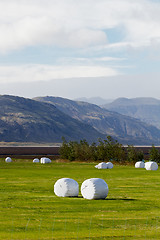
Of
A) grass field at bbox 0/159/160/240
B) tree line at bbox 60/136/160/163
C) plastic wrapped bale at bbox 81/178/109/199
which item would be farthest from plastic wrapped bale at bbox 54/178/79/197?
tree line at bbox 60/136/160/163

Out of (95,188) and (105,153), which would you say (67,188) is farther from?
(105,153)

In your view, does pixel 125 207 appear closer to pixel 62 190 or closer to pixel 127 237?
pixel 62 190

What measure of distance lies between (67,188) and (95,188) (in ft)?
8.35

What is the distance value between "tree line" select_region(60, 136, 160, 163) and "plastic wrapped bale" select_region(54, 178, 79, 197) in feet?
192

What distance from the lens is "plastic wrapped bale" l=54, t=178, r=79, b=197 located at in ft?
104

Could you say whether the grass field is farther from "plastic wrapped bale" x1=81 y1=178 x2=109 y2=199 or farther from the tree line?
the tree line

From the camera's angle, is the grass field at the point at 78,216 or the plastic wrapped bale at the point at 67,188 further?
the plastic wrapped bale at the point at 67,188

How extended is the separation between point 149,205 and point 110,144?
68641 mm

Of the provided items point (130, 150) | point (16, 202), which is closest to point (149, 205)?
point (16, 202)

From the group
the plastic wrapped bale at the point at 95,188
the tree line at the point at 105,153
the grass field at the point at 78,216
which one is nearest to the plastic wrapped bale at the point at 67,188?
the grass field at the point at 78,216

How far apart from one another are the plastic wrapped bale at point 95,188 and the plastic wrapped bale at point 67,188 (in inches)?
46.5

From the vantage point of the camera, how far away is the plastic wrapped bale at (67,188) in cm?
3158

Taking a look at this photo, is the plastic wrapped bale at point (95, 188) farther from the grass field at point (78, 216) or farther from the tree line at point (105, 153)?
the tree line at point (105, 153)

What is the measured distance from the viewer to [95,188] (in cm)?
3003
